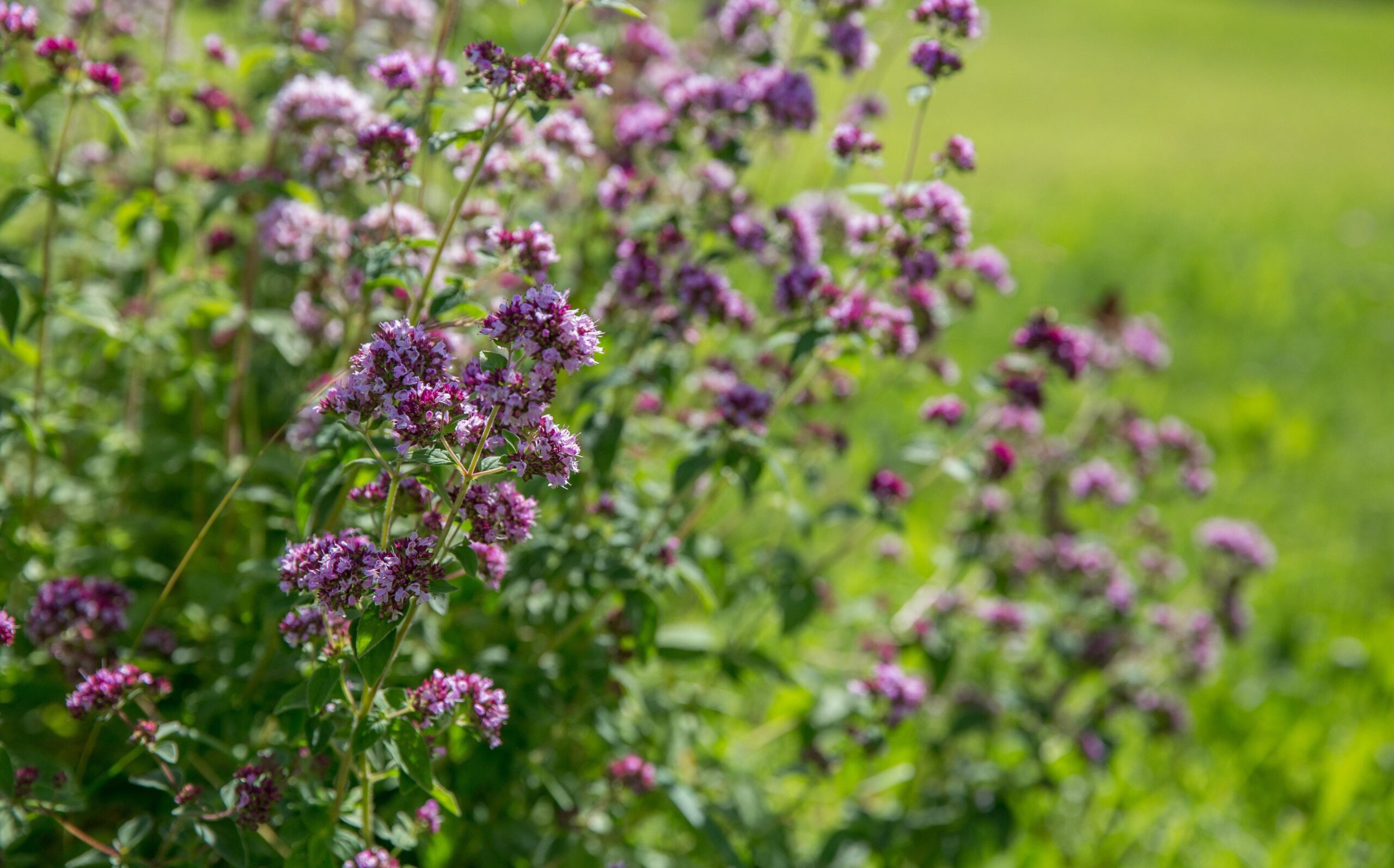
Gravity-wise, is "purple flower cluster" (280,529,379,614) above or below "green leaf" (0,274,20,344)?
below

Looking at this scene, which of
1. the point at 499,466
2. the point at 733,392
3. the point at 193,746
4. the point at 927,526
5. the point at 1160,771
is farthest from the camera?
the point at 927,526

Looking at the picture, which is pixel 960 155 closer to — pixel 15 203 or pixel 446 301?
pixel 446 301

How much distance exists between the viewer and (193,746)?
246cm

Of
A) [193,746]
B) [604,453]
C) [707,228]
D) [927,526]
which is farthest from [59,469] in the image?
[927,526]

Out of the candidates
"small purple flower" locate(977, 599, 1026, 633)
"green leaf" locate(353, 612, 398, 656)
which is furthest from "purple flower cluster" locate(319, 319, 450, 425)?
"small purple flower" locate(977, 599, 1026, 633)

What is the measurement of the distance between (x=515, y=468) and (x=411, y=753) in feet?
1.89

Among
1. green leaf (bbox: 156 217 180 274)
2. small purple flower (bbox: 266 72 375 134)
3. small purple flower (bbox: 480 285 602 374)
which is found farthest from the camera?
green leaf (bbox: 156 217 180 274)

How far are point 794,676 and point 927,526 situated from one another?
2.37m

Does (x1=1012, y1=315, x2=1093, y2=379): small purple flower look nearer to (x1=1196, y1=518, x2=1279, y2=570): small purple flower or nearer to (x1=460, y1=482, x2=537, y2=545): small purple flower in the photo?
(x1=1196, y1=518, x2=1279, y2=570): small purple flower

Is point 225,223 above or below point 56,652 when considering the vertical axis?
above

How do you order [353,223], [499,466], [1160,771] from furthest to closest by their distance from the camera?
[1160,771] → [353,223] → [499,466]

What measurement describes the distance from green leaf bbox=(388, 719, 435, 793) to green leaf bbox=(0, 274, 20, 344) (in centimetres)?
142

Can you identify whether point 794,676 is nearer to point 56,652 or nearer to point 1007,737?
point 1007,737

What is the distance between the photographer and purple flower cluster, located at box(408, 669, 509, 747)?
1.98 metres
